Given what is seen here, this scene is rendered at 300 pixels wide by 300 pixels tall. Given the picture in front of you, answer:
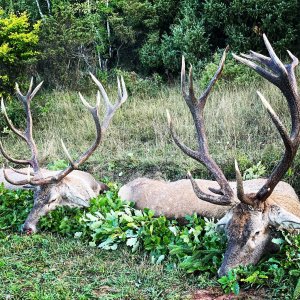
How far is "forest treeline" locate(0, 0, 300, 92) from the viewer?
11711 millimetres

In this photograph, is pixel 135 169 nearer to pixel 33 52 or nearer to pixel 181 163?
pixel 181 163

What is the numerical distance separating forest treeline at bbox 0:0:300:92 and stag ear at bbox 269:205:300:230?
23.7ft

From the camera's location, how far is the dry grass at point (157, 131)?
26.9 feet

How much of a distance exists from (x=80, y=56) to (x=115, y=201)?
7874mm

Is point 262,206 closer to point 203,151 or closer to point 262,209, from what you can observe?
point 262,209

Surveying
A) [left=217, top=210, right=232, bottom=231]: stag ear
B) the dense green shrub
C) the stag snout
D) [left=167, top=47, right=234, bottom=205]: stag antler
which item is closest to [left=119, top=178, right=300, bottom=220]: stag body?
[left=217, top=210, right=232, bottom=231]: stag ear

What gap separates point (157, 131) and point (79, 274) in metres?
4.78

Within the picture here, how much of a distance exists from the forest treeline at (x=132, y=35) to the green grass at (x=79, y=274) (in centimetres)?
673

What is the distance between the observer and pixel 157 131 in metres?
9.45

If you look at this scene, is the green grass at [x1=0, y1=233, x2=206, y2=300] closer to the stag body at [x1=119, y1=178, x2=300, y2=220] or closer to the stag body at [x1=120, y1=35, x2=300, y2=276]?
the stag body at [x1=120, y1=35, x2=300, y2=276]

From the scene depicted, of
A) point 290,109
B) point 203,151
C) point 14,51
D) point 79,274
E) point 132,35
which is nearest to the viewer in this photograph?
point 290,109

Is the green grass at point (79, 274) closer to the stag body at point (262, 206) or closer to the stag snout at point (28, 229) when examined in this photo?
the stag snout at point (28, 229)

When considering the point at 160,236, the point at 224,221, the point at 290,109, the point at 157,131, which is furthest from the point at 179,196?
the point at 157,131

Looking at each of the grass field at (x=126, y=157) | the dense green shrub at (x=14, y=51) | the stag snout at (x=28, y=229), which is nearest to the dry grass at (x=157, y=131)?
the grass field at (x=126, y=157)
